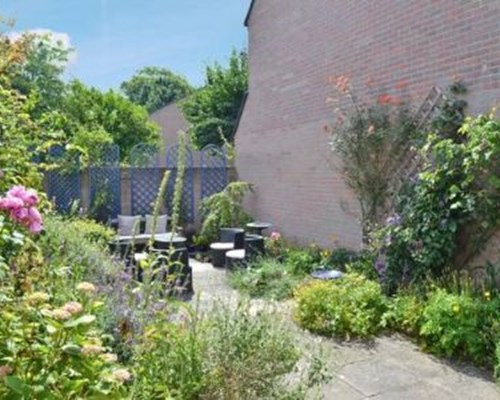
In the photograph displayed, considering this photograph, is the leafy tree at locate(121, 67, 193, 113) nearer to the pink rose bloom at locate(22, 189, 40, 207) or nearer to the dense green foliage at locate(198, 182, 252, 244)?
the dense green foliage at locate(198, 182, 252, 244)

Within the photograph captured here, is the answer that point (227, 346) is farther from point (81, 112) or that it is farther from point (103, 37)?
point (81, 112)

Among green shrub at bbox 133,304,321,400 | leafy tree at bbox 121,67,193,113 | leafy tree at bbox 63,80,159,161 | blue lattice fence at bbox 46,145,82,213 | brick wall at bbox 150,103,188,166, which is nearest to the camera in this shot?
green shrub at bbox 133,304,321,400

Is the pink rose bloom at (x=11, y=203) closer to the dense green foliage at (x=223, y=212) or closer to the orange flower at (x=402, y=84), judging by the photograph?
the orange flower at (x=402, y=84)

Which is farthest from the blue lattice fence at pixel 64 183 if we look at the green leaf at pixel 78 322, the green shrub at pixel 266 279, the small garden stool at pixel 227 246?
the green leaf at pixel 78 322

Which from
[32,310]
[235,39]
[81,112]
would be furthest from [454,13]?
[81,112]

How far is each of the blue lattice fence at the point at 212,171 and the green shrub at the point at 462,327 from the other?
7442mm

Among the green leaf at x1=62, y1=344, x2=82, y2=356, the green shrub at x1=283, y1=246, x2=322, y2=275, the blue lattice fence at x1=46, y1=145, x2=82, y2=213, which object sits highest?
the blue lattice fence at x1=46, y1=145, x2=82, y2=213

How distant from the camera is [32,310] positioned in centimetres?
214

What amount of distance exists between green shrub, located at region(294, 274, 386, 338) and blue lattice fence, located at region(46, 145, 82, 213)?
6.96 metres

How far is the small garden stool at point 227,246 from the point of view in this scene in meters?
8.70

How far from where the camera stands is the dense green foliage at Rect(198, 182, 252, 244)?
10.3 metres

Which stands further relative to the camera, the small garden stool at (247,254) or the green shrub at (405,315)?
the small garden stool at (247,254)

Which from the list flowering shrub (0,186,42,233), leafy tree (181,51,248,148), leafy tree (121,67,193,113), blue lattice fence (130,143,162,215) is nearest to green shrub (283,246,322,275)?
blue lattice fence (130,143,162,215)

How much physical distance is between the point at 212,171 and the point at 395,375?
800 cm
